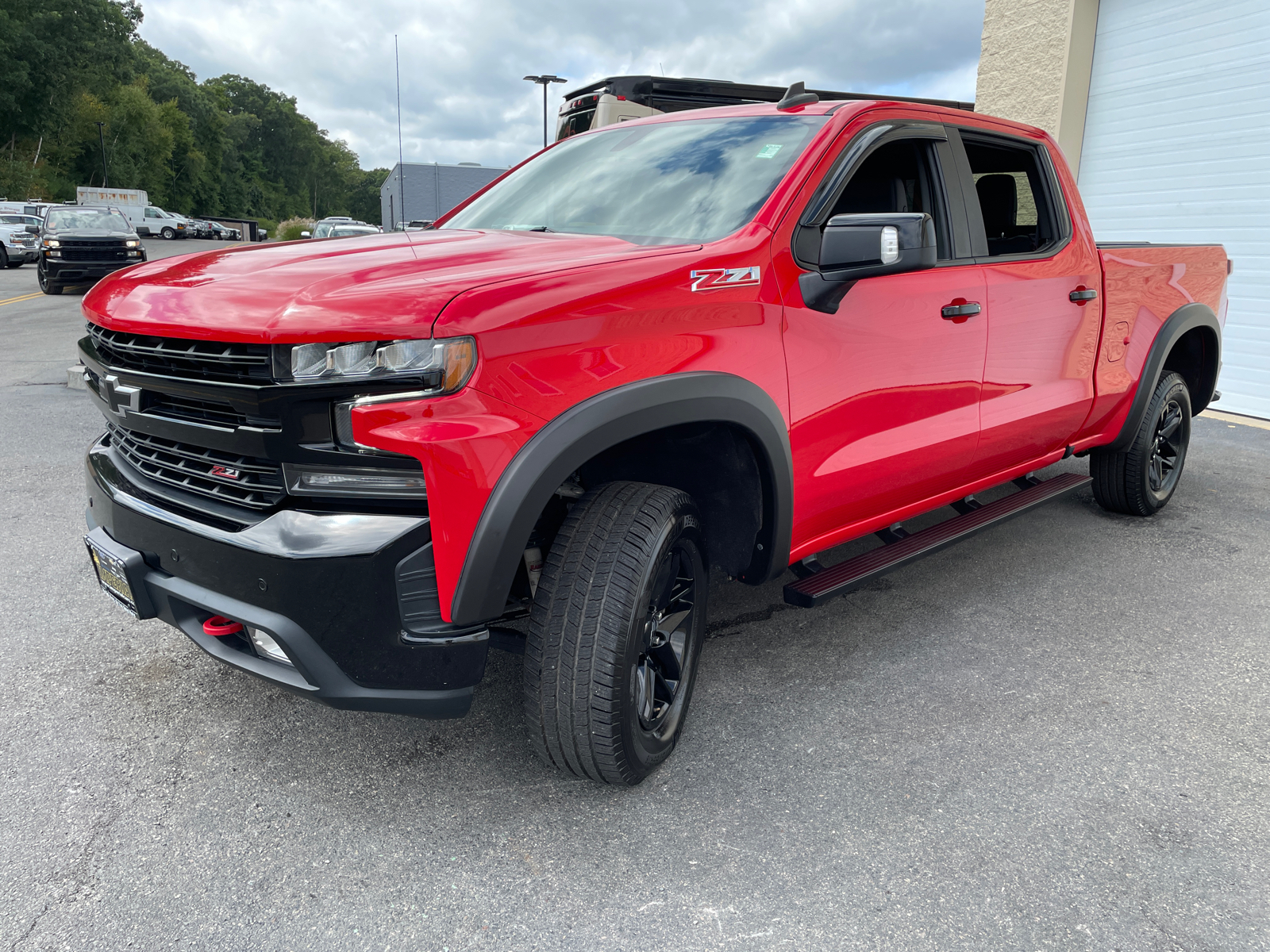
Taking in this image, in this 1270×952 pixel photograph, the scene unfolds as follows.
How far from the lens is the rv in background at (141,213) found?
167ft

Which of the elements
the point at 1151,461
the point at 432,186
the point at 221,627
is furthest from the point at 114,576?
the point at 432,186

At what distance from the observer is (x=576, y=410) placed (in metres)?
2.09

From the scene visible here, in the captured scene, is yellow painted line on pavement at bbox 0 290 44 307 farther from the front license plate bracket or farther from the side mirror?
the side mirror

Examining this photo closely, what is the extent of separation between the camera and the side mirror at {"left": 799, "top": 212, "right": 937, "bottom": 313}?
8.34 feet

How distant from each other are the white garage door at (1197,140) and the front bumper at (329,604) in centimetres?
846

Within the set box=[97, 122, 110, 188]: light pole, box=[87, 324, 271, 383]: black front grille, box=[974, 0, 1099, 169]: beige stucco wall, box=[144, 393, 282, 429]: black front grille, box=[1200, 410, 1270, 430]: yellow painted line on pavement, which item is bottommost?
box=[1200, 410, 1270, 430]: yellow painted line on pavement

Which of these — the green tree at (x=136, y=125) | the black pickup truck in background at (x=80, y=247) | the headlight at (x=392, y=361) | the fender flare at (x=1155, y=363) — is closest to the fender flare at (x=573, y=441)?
the headlight at (x=392, y=361)

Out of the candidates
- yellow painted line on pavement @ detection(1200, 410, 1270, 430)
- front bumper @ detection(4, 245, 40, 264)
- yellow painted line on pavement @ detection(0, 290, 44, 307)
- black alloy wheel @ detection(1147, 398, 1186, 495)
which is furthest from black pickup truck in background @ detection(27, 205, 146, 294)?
black alloy wheel @ detection(1147, 398, 1186, 495)

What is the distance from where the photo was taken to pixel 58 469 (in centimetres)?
539

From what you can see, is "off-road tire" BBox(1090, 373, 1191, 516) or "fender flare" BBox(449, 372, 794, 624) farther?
"off-road tire" BBox(1090, 373, 1191, 516)

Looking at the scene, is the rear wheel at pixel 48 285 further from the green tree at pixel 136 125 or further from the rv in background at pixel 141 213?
the green tree at pixel 136 125

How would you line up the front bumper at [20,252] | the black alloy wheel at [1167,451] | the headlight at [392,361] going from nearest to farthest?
the headlight at [392,361], the black alloy wheel at [1167,451], the front bumper at [20,252]

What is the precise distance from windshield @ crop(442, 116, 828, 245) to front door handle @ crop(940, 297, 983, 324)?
0.74 meters

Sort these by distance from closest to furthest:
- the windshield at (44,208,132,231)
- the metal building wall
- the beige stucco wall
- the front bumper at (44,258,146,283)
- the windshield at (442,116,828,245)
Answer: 1. the windshield at (442,116,828,245)
2. the beige stucco wall
3. the front bumper at (44,258,146,283)
4. the windshield at (44,208,132,231)
5. the metal building wall
